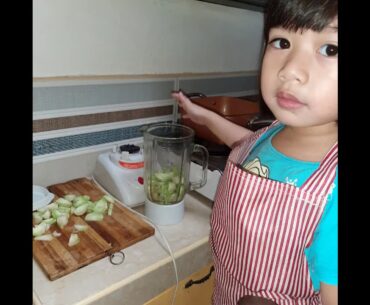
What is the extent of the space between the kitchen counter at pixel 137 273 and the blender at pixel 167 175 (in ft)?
0.14

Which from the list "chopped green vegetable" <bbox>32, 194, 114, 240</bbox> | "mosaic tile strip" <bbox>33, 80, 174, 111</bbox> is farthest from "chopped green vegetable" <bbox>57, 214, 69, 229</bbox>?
"mosaic tile strip" <bbox>33, 80, 174, 111</bbox>

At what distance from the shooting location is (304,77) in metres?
0.50

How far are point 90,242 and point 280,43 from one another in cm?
59

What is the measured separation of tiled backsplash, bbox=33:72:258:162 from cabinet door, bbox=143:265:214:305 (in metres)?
0.53

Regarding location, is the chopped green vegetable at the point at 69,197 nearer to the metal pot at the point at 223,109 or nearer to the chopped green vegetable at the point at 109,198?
the chopped green vegetable at the point at 109,198

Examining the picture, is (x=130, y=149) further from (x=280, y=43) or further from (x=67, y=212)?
(x=280, y=43)

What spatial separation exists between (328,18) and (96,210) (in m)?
0.70

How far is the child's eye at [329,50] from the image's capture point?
1.60ft

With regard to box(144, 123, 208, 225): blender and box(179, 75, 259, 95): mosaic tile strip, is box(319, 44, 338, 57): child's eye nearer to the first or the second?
box(144, 123, 208, 225): blender

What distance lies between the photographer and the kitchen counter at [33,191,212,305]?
0.63 metres

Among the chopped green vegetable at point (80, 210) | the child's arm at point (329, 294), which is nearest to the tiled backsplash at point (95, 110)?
the chopped green vegetable at point (80, 210)

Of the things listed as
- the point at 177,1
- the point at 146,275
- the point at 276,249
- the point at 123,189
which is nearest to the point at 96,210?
the point at 123,189

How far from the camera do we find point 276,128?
0.74 m
